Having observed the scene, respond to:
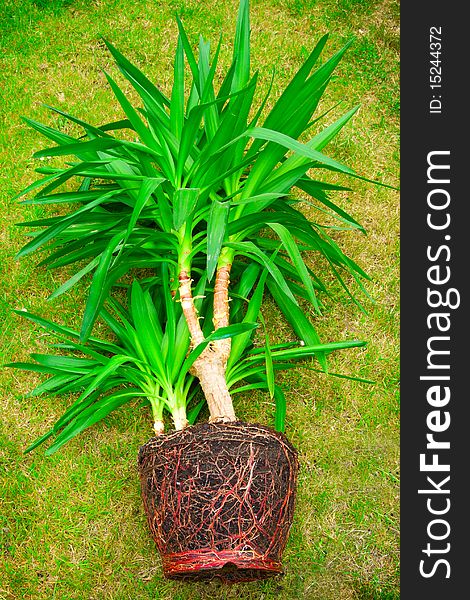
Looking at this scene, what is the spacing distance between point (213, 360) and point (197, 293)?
0.25 m

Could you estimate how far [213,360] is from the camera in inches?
91.2

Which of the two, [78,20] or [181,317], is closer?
[181,317]

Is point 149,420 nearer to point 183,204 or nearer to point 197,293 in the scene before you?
point 197,293

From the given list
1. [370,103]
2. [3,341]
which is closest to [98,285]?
[3,341]

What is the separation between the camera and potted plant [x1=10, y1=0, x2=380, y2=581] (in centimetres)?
213

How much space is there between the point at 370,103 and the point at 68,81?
4.29 feet

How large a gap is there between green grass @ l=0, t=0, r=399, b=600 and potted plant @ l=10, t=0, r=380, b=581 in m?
0.16

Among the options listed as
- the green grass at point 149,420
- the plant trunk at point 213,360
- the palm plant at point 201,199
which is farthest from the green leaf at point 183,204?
the green grass at point 149,420

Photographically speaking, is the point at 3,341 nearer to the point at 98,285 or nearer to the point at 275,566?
the point at 98,285

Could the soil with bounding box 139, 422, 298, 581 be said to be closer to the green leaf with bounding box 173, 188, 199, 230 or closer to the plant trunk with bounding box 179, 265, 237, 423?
the plant trunk with bounding box 179, 265, 237, 423

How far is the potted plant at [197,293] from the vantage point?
6.99ft

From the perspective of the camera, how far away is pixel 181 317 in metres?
2.45

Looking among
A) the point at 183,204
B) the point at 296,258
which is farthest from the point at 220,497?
the point at 183,204

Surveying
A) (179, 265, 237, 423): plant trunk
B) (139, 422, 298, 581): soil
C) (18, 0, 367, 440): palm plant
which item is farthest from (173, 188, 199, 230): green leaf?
(139, 422, 298, 581): soil
